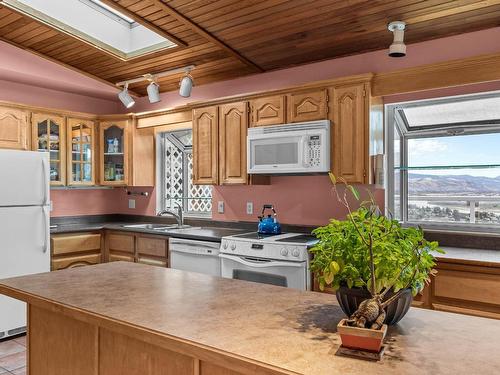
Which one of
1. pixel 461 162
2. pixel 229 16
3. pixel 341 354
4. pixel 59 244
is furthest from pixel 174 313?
pixel 59 244

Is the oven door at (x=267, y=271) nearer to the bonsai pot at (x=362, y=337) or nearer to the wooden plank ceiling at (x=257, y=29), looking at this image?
the wooden plank ceiling at (x=257, y=29)

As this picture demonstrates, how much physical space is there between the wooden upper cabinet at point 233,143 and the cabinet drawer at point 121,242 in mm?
1174

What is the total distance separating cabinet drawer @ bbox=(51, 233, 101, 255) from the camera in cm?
419

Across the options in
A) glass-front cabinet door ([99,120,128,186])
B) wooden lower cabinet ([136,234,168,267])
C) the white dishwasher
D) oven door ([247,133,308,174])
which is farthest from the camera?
glass-front cabinet door ([99,120,128,186])

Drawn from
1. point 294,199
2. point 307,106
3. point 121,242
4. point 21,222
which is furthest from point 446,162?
point 21,222

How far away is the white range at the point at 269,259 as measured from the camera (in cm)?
305

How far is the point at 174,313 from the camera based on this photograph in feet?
4.63

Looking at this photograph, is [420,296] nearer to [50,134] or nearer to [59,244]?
[59,244]

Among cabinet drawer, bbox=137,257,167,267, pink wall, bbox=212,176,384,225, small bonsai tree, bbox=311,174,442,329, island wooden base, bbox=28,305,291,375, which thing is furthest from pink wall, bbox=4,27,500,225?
island wooden base, bbox=28,305,291,375

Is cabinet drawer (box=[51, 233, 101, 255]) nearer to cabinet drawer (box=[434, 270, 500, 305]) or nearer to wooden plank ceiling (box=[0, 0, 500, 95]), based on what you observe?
wooden plank ceiling (box=[0, 0, 500, 95])

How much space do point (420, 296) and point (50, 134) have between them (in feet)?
12.8

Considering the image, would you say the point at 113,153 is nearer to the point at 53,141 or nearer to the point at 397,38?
the point at 53,141

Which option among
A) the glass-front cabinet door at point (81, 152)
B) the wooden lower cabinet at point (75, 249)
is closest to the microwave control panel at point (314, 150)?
the wooden lower cabinet at point (75, 249)

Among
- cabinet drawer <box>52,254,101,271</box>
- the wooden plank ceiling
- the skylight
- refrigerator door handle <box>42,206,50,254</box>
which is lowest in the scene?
cabinet drawer <box>52,254,101,271</box>
